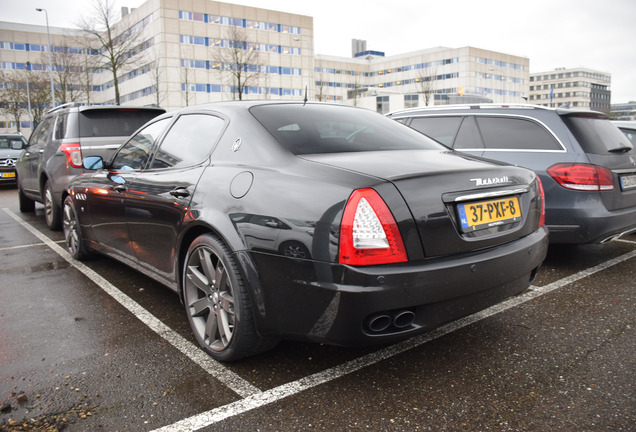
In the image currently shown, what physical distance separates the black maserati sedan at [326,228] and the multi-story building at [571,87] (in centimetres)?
13349

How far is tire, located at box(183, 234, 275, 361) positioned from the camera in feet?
8.38

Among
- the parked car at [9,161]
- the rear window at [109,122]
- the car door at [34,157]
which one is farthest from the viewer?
the parked car at [9,161]

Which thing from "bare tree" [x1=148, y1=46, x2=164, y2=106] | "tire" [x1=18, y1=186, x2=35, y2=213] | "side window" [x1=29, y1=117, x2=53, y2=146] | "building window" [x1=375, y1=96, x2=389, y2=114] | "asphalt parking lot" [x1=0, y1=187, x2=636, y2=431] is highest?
"bare tree" [x1=148, y1=46, x2=164, y2=106]

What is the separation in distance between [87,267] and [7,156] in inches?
478

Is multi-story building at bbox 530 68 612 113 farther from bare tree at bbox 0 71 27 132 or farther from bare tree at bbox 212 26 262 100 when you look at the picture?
bare tree at bbox 0 71 27 132

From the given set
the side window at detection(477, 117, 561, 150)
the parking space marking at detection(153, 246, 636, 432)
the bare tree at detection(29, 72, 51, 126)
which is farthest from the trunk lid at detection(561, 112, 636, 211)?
the bare tree at detection(29, 72, 51, 126)

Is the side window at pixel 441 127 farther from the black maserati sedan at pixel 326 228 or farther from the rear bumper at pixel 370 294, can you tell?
the rear bumper at pixel 370 294

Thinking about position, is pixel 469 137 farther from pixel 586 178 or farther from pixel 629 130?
pixel 629 130

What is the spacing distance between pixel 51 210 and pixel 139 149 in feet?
12.6

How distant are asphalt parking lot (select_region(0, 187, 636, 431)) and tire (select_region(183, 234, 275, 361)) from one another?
0.43ft

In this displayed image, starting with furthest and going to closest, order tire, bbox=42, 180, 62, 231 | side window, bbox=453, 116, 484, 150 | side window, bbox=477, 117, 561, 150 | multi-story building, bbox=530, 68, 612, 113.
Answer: multi-story building, bbox=530, 68, 612, 113
tire, bbox=42, 180, 62, 231
side window, bbox=453, 116, 484, 150
side window, bbox=477, 117, 561, 150

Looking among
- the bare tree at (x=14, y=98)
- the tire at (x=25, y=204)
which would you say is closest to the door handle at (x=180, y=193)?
the tire at (x=25, y=204)

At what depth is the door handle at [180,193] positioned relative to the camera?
3.00m

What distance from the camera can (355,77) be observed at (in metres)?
95.6
